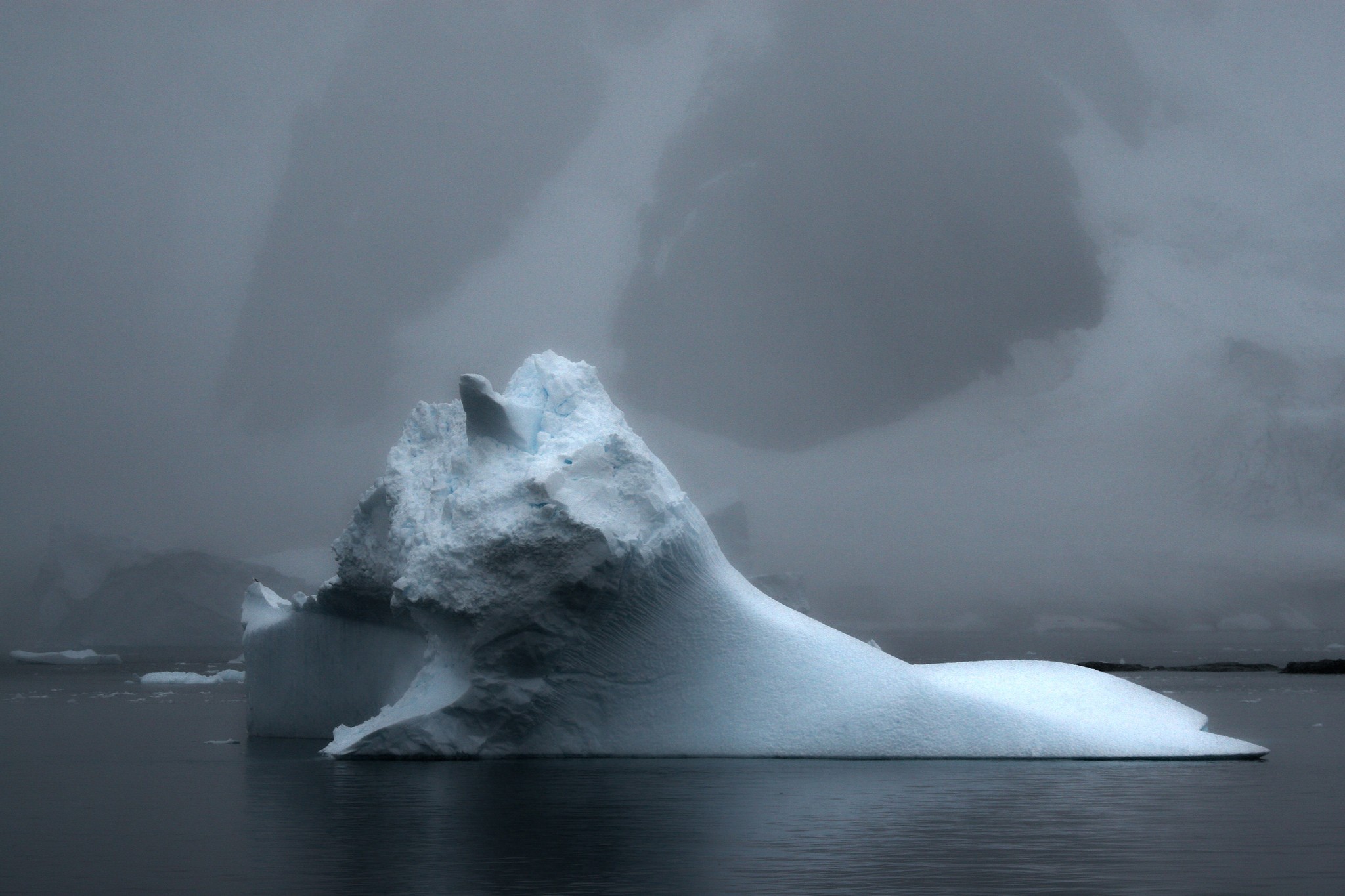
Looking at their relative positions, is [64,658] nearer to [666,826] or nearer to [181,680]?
[181,680]

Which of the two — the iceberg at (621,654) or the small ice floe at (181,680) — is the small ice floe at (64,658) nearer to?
the small ice floe at (181,680)

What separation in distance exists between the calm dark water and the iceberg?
55 centimetres

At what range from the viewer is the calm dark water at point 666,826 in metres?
9.54

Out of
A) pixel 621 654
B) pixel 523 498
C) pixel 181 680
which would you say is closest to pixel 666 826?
pixel 621 654

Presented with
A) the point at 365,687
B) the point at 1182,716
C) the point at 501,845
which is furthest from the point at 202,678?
the point at 501,845

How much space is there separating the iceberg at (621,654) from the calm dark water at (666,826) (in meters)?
0.55

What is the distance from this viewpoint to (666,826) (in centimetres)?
1190

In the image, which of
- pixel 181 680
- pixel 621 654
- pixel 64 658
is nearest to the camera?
pixel 621 654

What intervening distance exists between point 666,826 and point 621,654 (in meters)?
5.97

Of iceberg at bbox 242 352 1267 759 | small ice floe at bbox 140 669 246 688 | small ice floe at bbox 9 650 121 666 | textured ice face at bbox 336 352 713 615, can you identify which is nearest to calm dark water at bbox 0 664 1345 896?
iceberg at bbox 242 352 1267 759

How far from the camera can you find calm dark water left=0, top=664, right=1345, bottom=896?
376 inches

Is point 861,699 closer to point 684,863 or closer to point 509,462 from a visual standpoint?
point 509,462

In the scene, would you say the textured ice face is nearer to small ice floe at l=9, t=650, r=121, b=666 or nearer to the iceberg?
the iceberg

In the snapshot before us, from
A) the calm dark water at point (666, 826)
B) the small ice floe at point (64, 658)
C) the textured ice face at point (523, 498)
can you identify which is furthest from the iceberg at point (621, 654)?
the small ice floe at point (64, 658)
